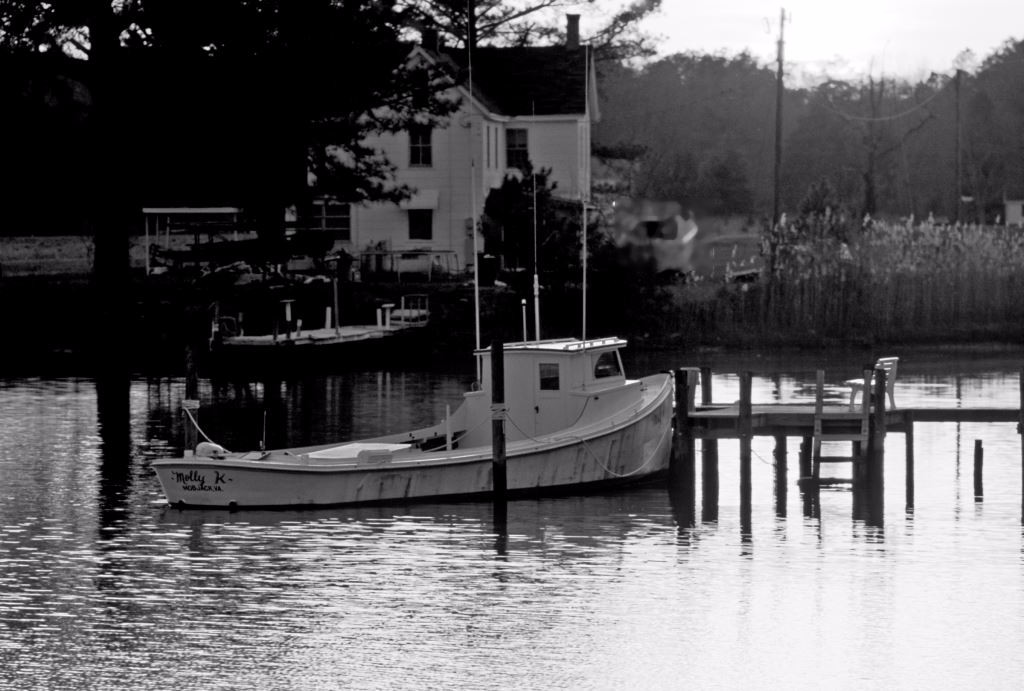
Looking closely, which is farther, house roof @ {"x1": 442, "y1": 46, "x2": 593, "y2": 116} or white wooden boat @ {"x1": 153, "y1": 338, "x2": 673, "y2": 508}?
house roof @ {"x1": 442, "y1": 46, "x2": 593, "y2": 116}

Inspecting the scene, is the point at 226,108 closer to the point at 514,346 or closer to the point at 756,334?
the point at 756,334

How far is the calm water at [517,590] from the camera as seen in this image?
20.2 m

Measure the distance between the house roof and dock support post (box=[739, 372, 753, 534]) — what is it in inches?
1648

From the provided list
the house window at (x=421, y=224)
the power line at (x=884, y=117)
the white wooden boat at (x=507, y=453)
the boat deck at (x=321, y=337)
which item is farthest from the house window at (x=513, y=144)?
the white wooden boat at (x=507, y=453)

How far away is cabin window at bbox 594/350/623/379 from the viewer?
105 feet

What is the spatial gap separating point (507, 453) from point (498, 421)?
1.72 meters

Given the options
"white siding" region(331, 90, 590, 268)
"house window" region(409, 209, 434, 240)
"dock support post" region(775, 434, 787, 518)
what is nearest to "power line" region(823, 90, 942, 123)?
"white siding" region(331, 90, 590, 268)

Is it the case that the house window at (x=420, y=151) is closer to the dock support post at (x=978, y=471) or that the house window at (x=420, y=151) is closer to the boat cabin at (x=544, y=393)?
the boat cabin at (x=544, y=393)

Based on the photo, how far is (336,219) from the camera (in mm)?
70688

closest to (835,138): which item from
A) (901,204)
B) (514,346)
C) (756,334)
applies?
(901,204)

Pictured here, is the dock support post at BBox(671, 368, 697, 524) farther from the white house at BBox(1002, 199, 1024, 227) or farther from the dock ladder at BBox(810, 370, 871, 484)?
the white house at BBox(1002, 199, 1024, 227)

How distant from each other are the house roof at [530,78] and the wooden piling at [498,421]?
4400 centimetres

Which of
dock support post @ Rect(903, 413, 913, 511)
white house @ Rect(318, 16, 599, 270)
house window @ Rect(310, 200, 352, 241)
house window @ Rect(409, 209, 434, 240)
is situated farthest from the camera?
house window @ Rect(310, 200, 352, 241)

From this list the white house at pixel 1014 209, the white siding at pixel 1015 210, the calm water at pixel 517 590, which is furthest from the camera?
the white siding at pixel 1015 210
